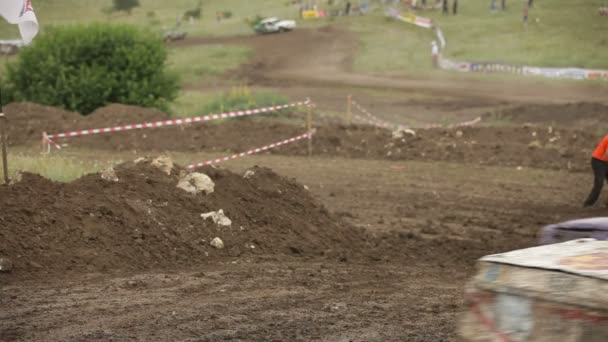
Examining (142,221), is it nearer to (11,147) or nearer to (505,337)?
(505,337)

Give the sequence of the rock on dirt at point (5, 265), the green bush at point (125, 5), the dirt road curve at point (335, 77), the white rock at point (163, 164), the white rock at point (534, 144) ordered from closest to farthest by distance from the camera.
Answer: the rock on dirt at point (5, 265)
the white rock at point (163, 164)
the white rock at point (534, 144)
the dirt road curve at point (335, 77)
the green bush at point (125, 5)

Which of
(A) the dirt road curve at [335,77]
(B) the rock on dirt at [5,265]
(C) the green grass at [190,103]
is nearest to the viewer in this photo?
(B) the rock on dirt at [5,265]

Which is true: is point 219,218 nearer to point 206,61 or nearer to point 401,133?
point 401,133

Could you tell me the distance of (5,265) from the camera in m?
10.2

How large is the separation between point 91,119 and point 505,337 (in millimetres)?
21055

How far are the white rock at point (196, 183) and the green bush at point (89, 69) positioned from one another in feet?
56.3

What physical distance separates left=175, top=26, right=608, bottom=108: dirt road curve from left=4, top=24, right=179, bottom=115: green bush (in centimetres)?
1194

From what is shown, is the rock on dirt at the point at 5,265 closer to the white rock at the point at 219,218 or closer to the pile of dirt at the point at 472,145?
the white rock at the point at 219,218

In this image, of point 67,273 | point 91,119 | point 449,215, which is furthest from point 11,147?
point 67,273

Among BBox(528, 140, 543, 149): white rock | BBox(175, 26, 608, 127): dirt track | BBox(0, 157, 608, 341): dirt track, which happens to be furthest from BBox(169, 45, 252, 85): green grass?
BBox(0, 157, 608, 341): dirt track

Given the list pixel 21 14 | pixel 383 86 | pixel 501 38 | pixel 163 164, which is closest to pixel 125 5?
pixel 383 86

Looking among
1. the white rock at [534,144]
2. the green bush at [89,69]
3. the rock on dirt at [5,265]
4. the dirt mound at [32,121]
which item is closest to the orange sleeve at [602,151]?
the white rock at [534,144]

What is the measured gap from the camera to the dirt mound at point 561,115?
29.3 meters

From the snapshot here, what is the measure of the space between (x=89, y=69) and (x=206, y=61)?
82.6 ft
